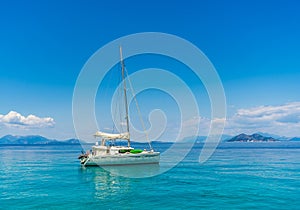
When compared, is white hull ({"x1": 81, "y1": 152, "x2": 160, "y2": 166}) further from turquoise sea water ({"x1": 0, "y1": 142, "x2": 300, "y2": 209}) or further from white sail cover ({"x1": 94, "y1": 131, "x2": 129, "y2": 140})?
turquoise sea water ({"x1": 0, "y1": 142, "x2": 300, "y2": 209})

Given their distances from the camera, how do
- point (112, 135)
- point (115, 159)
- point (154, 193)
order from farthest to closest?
1. point (112, 135)
2. point (115, 159)
3. point (154, 193)

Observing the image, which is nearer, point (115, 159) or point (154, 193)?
point (154, 193)

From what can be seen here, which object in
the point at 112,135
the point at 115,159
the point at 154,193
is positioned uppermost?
the point at 112,135

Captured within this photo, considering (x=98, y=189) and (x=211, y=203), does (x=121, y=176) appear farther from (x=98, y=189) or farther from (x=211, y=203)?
(x=211, y=203)

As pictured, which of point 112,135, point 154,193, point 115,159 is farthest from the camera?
point 112,135

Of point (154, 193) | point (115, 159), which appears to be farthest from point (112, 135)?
point (154, 193)

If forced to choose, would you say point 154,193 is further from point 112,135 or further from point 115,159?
point 112,135

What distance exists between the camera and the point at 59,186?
3450cm

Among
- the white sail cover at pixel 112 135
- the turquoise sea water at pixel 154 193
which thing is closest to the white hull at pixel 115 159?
the white sail cover at pixel 112 135

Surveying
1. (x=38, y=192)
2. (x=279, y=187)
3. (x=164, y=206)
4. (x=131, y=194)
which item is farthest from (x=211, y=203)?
(x=38, y=192)

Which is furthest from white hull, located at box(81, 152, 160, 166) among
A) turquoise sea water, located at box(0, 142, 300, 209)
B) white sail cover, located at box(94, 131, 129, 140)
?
turquoise sea water, located at box(0, 142, 300, 209)

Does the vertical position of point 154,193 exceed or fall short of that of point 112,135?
it falls short

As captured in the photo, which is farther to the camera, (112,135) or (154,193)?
(112,135)

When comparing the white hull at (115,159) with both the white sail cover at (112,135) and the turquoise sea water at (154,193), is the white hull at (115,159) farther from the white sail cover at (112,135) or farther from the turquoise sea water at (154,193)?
the turquoise sea water at (154,193)
